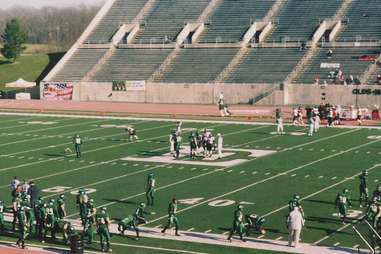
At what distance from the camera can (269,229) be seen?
78.2ft

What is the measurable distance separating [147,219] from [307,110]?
93.6 ft

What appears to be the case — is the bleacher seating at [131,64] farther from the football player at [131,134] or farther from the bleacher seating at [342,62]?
the football player at [131,134]

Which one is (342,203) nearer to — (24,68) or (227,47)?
(227,47)

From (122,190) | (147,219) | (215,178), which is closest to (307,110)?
(215,178)

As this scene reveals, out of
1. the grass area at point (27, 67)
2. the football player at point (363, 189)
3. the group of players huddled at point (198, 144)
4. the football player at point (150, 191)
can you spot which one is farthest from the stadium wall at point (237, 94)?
the football player at point (150, 191)

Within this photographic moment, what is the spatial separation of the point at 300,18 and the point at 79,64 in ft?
69.8

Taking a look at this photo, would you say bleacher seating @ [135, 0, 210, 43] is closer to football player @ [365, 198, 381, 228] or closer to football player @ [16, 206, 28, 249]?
football player @ [16, 206, 28, 249]

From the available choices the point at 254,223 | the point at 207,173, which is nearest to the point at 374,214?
the point at 254,223

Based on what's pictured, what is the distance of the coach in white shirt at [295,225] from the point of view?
21.7m

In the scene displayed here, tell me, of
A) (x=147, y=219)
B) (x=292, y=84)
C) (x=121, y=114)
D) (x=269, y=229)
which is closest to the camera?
(x=269, y=229)

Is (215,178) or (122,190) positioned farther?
(215,178)

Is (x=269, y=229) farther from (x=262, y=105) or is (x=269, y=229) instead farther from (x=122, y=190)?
(x=262, y=105)

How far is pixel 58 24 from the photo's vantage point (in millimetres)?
157875

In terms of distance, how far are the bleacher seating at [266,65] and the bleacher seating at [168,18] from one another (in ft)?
32.6
